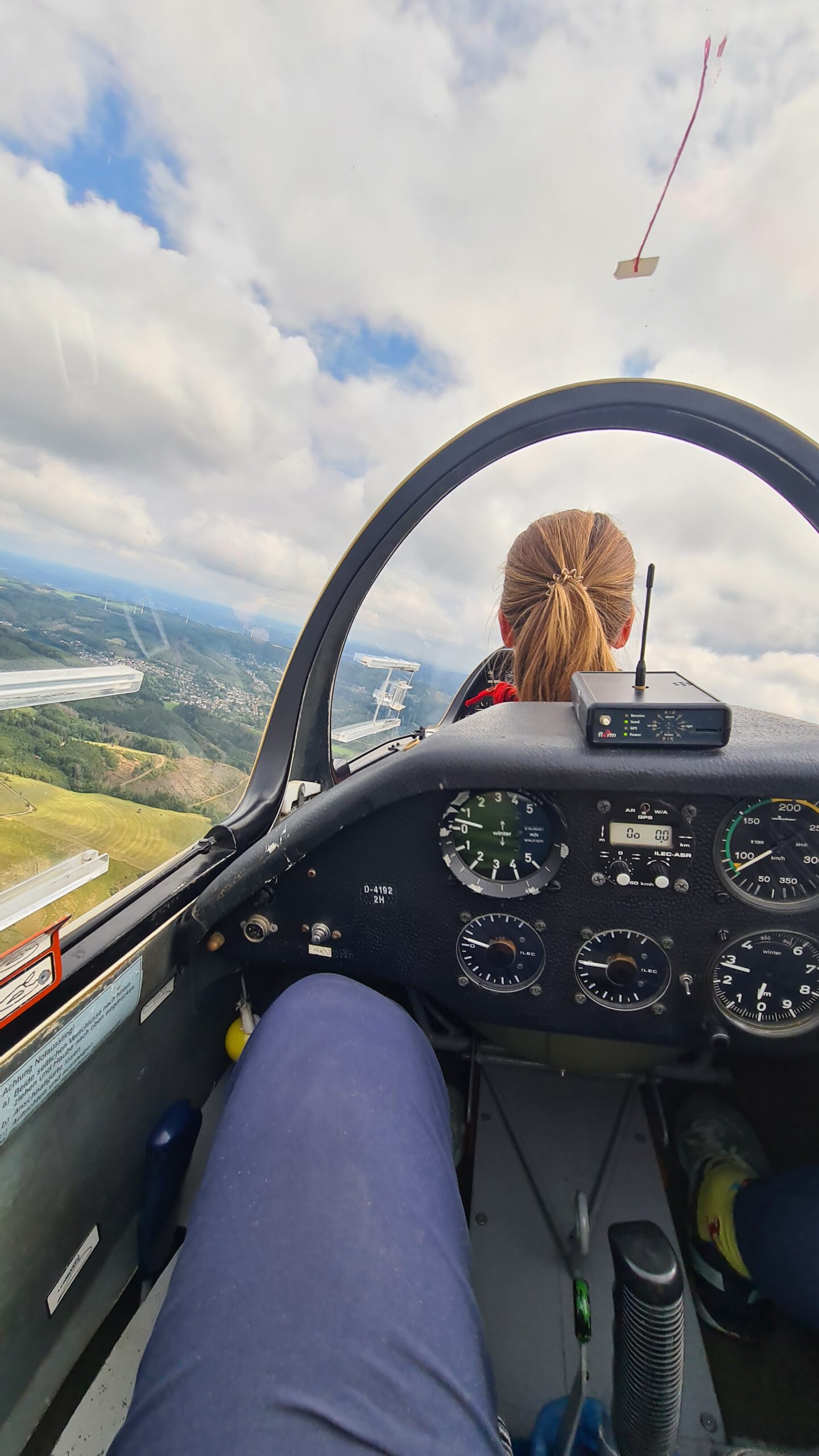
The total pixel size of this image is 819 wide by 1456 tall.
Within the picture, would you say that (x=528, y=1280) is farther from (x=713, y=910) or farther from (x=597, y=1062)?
(x=713, y=910)

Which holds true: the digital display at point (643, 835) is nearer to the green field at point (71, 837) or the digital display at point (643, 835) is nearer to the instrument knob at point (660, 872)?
the instrument knob at point (660, 872)

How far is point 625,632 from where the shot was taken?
196cm

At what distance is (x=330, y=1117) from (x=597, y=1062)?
117 centimetres

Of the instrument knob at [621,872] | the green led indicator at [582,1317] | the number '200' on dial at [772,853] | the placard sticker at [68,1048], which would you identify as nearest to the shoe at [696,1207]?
the green led indicator at [582,1317]

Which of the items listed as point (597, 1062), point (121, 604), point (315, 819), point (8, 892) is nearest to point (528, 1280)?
point (597, 1062)

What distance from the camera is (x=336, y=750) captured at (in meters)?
2.43

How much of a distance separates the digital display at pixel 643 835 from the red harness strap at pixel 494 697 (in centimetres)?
81

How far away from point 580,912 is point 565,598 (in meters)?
0.85

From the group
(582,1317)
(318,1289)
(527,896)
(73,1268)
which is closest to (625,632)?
(527,896)

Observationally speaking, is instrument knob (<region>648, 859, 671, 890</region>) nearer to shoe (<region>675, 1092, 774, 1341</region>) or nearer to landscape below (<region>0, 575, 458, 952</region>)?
shoe (<region>675, 1092, 774, 1341</region>)

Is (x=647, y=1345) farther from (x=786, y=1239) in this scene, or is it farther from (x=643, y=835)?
(x=643, y=835)

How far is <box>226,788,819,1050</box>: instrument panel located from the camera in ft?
4.09

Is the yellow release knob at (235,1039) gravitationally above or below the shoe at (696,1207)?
above

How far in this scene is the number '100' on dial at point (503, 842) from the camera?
4.15 feet
